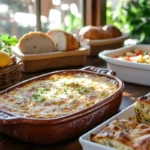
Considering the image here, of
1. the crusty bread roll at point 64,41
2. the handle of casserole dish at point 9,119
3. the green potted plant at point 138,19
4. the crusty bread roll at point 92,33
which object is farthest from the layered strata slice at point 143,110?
the green potted plant at point 138,19

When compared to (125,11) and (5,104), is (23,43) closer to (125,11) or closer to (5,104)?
(5,104)

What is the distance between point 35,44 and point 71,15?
3.43ft

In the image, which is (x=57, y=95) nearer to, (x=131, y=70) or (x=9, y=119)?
(x=9, y=119)

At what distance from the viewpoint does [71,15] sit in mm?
2887

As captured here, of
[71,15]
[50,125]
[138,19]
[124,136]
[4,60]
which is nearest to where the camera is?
[124,136]

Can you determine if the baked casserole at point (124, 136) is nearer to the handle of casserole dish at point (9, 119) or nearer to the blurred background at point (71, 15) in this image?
the handle of casserole dish at point (9, 119)

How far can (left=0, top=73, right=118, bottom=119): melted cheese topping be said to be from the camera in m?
1.12

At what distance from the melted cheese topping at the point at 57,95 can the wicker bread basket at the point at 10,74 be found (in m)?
0.21

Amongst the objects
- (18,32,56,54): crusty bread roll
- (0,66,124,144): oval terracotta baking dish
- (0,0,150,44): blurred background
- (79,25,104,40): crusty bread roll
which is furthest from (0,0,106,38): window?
(0,66,124,144): oval terracotta baking dish

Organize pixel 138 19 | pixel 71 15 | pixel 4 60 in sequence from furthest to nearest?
pixel 138 19 → pixel 71 15 → pixel 4 60

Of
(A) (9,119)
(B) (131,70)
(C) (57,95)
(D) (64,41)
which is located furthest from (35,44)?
(A) (9,119)

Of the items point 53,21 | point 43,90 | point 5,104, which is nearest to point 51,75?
point 43,90

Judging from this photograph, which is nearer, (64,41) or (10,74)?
(10,74)

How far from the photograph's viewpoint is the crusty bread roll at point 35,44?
1883mm
